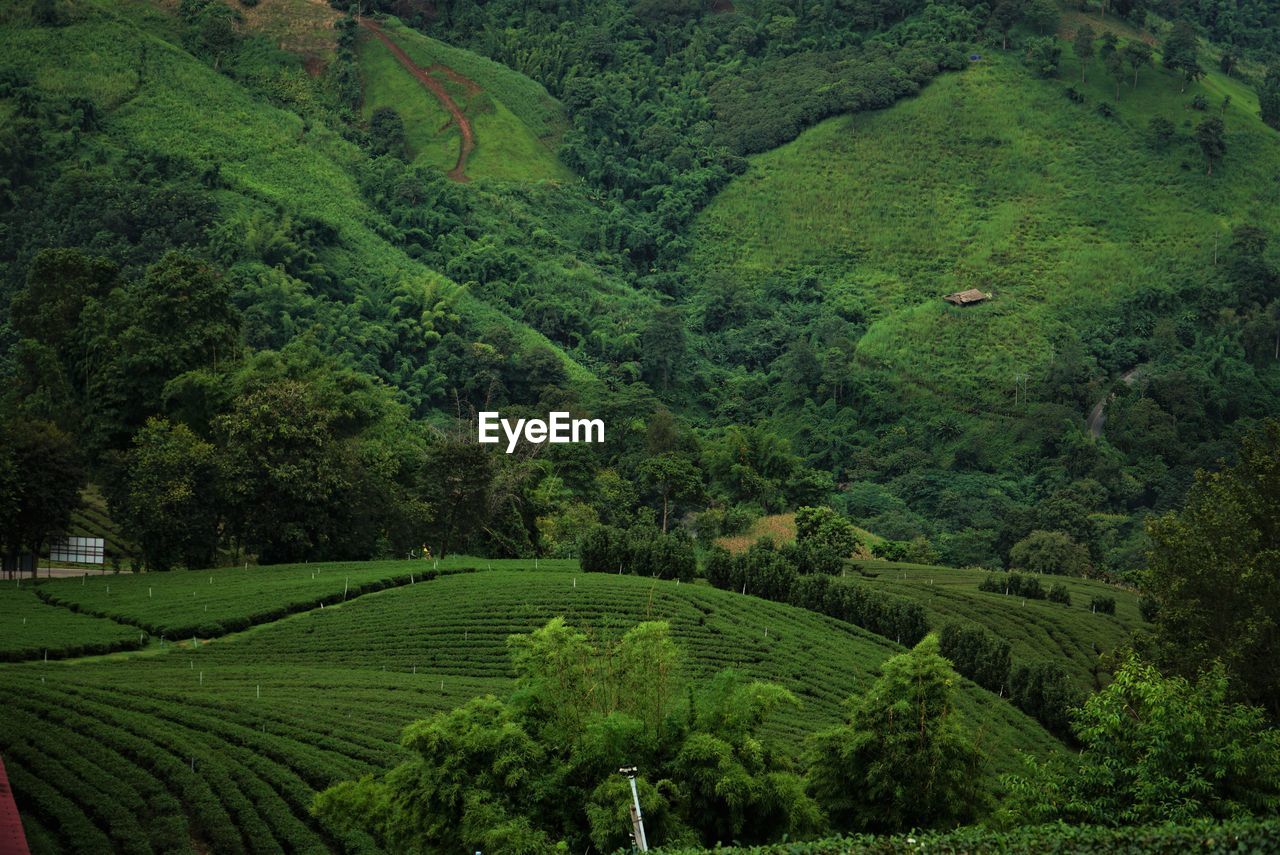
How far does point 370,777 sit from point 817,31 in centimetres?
14668

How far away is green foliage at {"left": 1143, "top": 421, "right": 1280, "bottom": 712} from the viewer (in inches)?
2335

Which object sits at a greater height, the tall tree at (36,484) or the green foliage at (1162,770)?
the tall tree at (36,484)

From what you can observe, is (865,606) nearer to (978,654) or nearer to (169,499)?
(978,654)

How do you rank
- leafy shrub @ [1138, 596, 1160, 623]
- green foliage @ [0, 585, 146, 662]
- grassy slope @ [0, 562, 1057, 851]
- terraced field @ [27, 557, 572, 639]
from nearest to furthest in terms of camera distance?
1. grassy slope @ [0, 562, 1057, 851]
2. green foliage @ [0, 585, 146, 662]
3. terraced field @ [27, 557, 572, 639]
4. leafy shrub @ [1138, 596, 1160, 623]

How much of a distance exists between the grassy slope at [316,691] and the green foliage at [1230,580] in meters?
7.46

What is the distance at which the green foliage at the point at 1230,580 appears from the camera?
59.3m

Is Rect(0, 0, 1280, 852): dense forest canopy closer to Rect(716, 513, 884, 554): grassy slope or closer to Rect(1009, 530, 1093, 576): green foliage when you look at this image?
Rect(1009, 530, 1093, 576): green foliage

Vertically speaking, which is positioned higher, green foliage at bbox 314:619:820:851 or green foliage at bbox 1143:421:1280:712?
green foliage at bbox 1143:421:1280:712

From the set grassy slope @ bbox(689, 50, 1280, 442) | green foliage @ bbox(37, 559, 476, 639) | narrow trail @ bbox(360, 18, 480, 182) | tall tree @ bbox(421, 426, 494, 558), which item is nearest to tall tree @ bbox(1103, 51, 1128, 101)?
grassy slope @ bbox(689, 50, 1280, 442)

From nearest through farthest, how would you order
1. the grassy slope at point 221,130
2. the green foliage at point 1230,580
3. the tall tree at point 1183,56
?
the green foliage at point 1230,580, the grassy slope at point 221,130, the tall tree at point 1183,56

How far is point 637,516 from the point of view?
106 meters

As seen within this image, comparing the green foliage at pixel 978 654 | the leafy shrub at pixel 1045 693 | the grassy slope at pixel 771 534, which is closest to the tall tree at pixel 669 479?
the grassy slope at pixel 771 534

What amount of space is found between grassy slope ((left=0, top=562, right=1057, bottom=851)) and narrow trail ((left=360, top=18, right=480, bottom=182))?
92468 mm

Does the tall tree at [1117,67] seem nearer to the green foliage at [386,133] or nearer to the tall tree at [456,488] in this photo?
the green foliage at [386,133]
